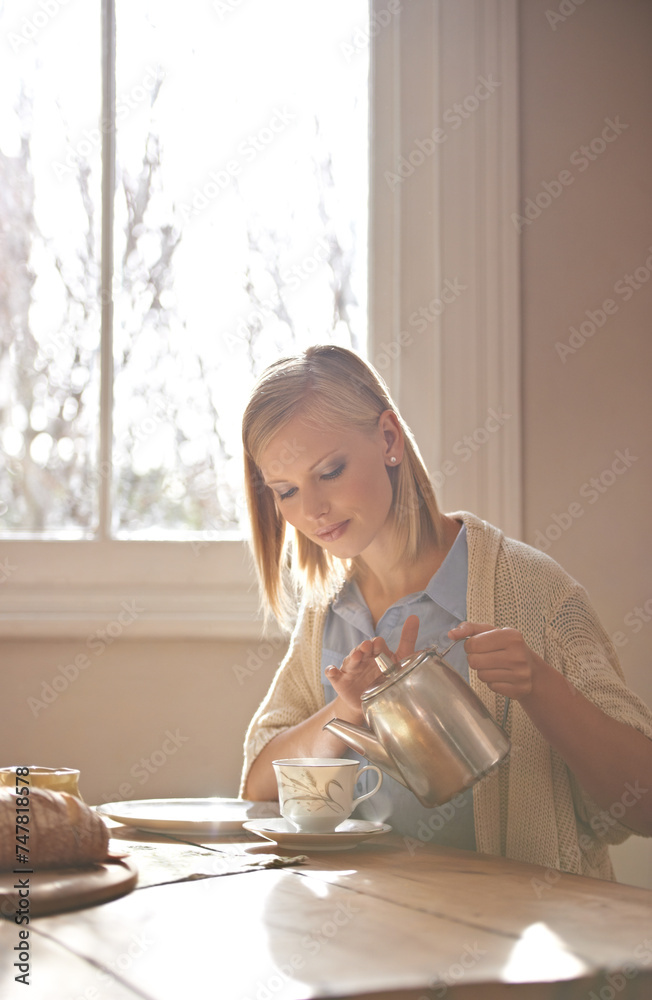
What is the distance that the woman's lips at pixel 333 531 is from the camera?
3.95 feet

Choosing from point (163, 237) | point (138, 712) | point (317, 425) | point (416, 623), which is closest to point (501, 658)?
point (416, 623)

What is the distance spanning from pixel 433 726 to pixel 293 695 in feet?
1.75

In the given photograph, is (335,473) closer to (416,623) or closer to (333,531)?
(333,531)

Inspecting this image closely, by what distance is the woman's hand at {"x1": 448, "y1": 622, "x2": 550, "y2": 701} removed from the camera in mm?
896

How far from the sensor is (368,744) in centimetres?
86

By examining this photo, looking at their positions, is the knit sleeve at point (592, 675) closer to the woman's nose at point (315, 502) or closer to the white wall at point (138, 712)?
the woman's nose at point (315, 502)

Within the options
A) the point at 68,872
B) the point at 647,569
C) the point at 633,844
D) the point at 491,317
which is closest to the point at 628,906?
the point at 68,872

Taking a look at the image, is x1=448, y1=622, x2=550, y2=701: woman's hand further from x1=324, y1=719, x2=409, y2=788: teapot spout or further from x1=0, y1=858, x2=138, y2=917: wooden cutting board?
x1=0, y1=858, x2=138, y2=917: wooden cutting board

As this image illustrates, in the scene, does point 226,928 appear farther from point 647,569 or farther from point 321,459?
point 647,569

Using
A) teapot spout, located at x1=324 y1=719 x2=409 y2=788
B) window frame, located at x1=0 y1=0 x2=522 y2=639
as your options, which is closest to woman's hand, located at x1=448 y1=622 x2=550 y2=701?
teapot spout, located at x1=324 y1=719 x2=409 y2=788

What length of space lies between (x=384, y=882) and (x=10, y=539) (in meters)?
1.24

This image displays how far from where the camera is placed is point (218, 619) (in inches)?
66.0

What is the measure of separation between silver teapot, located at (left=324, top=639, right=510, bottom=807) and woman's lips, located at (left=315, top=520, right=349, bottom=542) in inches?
15.1

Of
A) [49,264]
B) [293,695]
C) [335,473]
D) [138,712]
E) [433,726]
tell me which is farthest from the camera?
[49,264]
